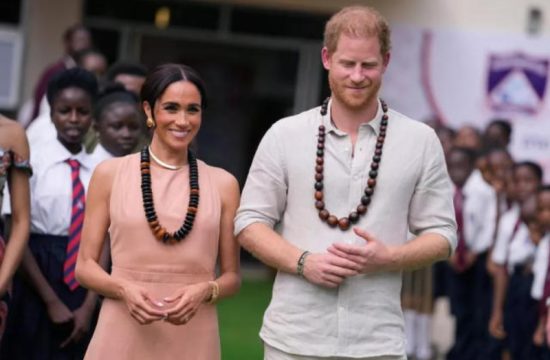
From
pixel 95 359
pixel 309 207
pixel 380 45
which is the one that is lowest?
pixel 95 359

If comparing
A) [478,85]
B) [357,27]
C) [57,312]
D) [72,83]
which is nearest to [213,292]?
[357,27]

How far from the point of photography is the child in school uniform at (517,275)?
10141mm

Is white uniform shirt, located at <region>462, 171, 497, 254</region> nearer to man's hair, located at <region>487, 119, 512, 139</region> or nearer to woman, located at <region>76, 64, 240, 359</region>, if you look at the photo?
man's hair, located at <region>487, 119, 512, 139</region>

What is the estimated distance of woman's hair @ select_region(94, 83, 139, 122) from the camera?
7.20 meters

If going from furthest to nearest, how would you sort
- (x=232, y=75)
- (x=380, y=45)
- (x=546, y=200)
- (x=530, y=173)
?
(x=232, y=75) < (x=530, y=173) < (x=546, y=200) < (x=380, y=45)

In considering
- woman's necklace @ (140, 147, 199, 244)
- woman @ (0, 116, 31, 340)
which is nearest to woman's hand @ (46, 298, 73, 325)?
woman @ (0, 116, 31, 340)

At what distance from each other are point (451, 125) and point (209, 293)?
9.25 metres

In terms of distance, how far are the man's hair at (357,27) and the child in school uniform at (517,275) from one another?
514 centimetres

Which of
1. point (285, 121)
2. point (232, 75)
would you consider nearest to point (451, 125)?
point (232, 75)

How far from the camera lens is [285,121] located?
5.27 meters

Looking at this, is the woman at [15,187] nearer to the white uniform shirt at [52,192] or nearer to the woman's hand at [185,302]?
the white uniform shirt at [52,192]

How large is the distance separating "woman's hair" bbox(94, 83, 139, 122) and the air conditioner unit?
21.5 feet

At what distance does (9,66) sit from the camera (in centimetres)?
1424

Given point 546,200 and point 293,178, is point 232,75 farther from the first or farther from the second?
point 293,178
